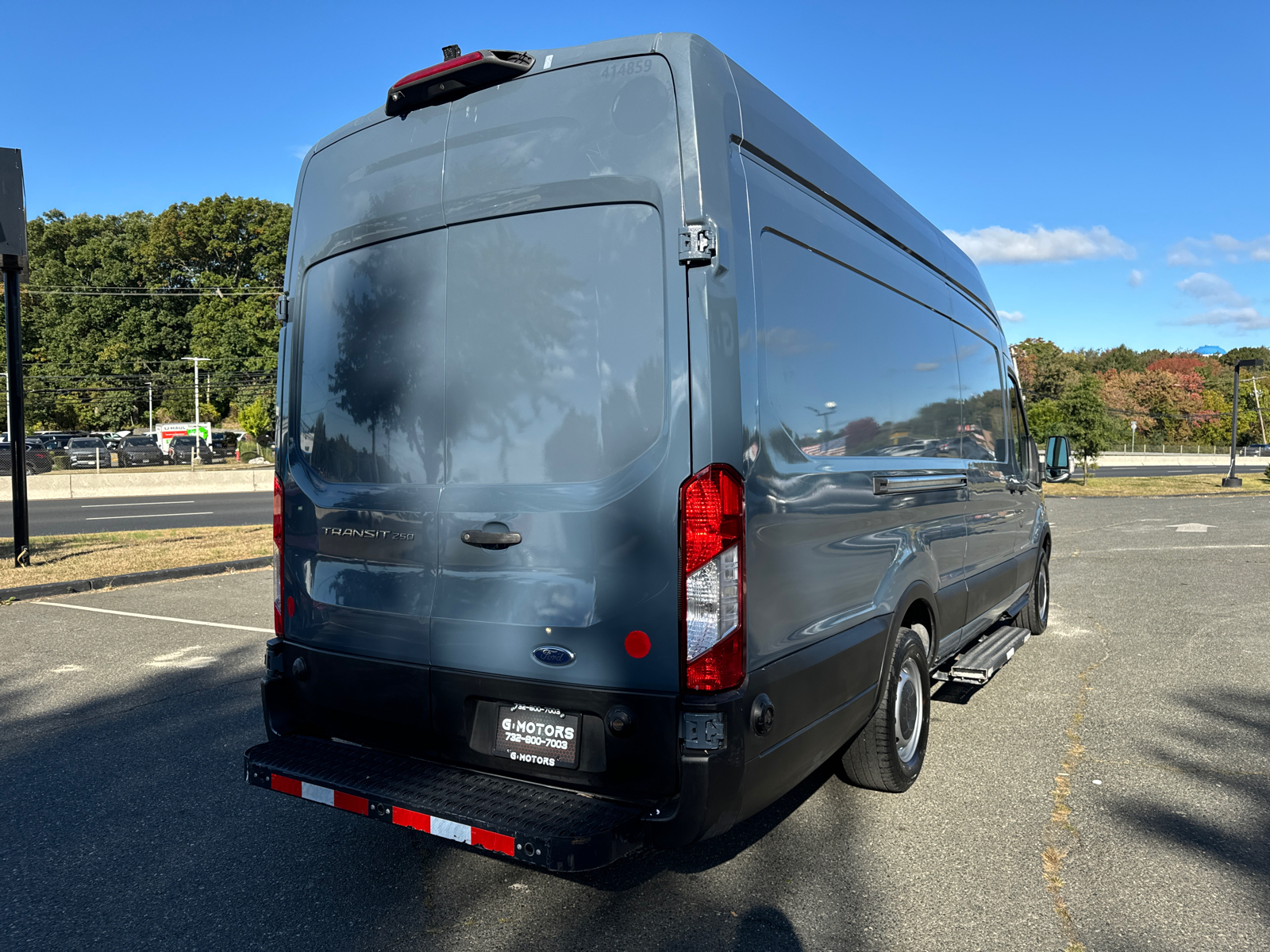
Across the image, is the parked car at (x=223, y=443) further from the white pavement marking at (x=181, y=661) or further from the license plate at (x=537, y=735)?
the license plate at (x=537, y=735)

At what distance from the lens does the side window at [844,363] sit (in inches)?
123

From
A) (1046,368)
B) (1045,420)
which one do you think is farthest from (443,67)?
(1046,368)

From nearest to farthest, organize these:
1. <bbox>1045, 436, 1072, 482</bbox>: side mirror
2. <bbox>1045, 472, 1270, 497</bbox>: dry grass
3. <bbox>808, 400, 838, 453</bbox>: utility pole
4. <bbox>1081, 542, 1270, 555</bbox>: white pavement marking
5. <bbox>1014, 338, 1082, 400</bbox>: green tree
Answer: <bbox>808, 400, 838, 453</bbox>: utility pole, <bbox>1045, 436, 1072, 482</bbox>: side mirror, <bbox>1081, 542, 1270, 555</bbox>: white pavement marking, <bbox>1045, 472, 1270, 497</bbox>: dry grass, <bbox>1014, 338, 1082, 400</bbox>: green tree

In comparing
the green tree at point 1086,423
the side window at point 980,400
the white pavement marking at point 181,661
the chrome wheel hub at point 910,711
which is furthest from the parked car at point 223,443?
the chrome wheel hub at point 910,711

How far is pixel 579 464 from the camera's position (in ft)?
9.54

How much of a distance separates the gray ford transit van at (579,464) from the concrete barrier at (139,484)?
26306 mm

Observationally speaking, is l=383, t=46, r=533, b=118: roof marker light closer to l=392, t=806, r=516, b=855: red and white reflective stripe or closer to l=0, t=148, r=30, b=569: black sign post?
l=392, t=806, r=516, b=855: red and white reflective stripe

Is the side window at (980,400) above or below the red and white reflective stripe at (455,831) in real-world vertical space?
above

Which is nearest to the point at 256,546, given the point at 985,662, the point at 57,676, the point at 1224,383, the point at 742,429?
the point at 57,676

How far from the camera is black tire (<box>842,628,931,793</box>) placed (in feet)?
12.8

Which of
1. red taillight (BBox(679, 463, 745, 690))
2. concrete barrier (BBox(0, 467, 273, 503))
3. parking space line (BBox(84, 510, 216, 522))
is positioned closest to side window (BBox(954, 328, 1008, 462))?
red taillight (BBox(679, 463, 745, 690))

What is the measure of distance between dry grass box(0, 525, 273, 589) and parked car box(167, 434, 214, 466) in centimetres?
4014

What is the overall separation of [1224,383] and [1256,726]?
418 feet

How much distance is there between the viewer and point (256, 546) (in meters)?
13.1
